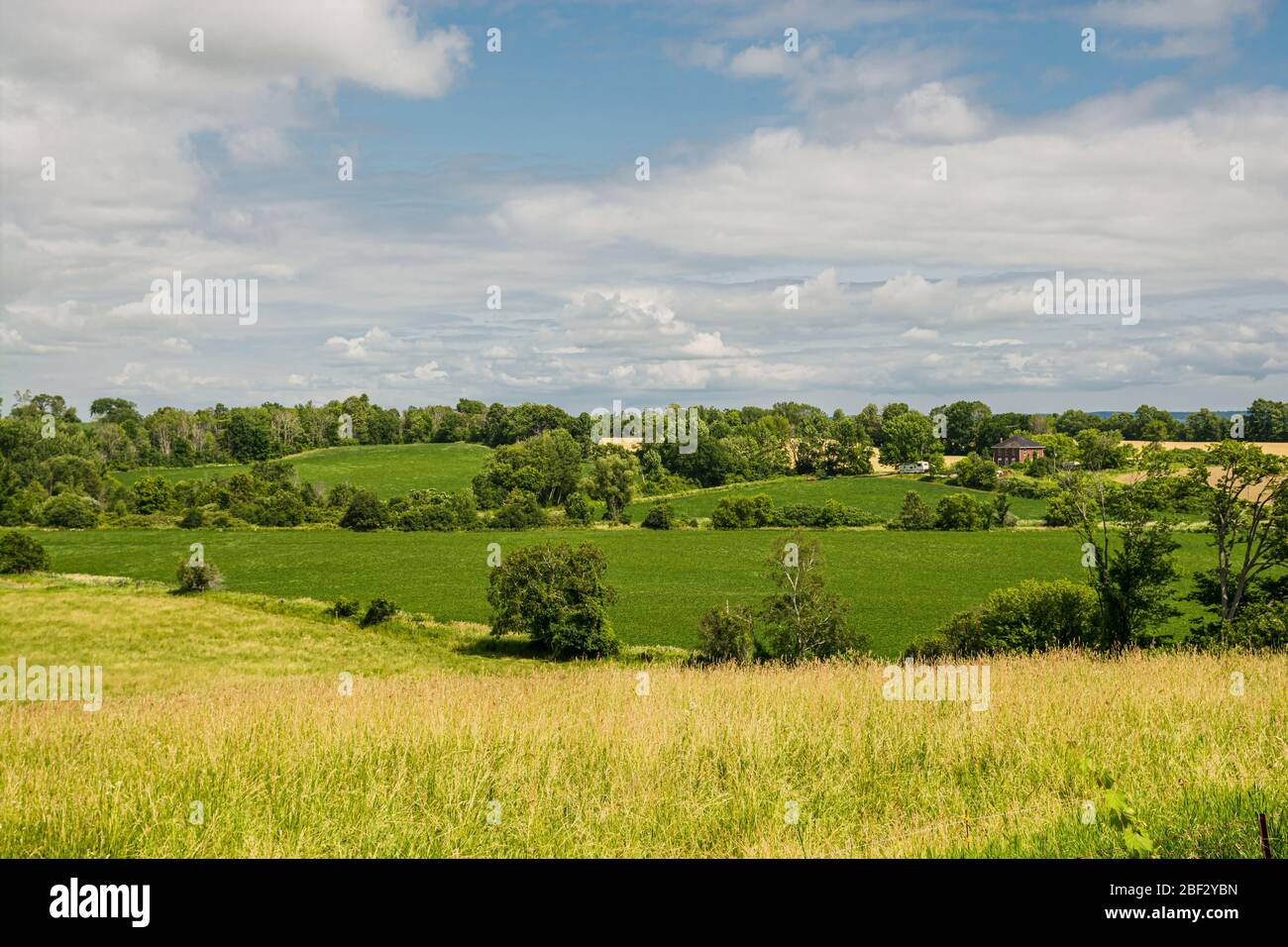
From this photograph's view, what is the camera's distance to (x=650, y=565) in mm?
80125

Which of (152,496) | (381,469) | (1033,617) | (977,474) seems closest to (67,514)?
(152,496)

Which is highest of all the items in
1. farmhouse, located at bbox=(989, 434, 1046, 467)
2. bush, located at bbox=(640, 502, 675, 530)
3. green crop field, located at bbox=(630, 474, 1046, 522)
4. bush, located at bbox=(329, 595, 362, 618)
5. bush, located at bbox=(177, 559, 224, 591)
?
farmhouse, located at bbox=(989, 434, 1046, 467)

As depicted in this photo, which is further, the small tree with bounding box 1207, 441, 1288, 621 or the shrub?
the shrub

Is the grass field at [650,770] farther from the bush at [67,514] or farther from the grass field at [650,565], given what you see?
the bush at [67,514]

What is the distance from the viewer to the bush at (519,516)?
331ft

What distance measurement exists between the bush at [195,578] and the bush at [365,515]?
3564cm

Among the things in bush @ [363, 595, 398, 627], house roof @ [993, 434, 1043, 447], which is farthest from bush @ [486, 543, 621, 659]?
house roof @ [993, 434, 1043, 447]

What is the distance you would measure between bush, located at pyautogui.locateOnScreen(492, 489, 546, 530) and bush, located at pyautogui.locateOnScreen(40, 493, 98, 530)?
46.1 meters

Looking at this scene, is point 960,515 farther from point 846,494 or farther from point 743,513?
point 743,513

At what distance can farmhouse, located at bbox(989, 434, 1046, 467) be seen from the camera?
431 feet

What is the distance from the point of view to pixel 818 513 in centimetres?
10294

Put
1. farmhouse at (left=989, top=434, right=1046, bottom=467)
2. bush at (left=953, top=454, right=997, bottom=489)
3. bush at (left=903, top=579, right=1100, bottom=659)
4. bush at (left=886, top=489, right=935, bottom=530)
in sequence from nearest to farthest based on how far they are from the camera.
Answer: bush at (left=903, top=579, right=1100, bottom=659) → bush at (left=886, top=489, right=935, bottom=530) → bush at (left=953, top=454, right=997, bottom=489) → farmhouse at (left=989, top=434, right=1046, bottom=467)

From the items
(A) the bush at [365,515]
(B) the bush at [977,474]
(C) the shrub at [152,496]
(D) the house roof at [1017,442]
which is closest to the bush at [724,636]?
(A) the bush at [365,515]

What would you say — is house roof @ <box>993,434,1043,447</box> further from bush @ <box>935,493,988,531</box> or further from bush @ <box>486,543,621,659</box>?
bush @ <box>486,543,621,659</box>
